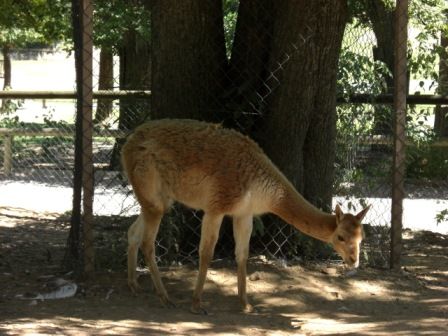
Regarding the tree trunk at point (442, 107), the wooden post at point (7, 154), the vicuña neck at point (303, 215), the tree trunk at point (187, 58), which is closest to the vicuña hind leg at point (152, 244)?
the vicuña neck at point (303, 215)

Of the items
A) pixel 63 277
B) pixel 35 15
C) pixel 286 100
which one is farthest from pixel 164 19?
pixel 35 15

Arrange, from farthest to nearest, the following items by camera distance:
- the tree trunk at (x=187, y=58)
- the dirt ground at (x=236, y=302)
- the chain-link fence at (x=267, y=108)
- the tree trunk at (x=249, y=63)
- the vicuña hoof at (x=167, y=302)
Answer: the tree trunk at (x=249, y=63) < the tree trunk at (x=187, y=58) < the chain-link fence at (x=267, y=108) < the vicuña hoof at (x=167, y=302) < the dirt ground at (x=236, y=302)

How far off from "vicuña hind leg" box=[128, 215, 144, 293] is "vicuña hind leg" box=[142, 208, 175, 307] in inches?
6.5

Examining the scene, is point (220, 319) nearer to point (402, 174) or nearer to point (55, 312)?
point (55, 312)

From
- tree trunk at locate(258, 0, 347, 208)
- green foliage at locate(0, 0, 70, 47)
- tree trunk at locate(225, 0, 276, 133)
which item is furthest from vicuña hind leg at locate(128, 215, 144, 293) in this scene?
green foliage at locate(0, 0, 70, 47)

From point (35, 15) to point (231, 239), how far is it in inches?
245

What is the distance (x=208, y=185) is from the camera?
6.35m

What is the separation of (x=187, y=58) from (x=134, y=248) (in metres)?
1.86

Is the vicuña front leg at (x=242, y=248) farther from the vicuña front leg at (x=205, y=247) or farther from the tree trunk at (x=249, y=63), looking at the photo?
the tree trunk at (x=249, y=63)

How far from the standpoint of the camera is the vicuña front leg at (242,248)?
6438 millimetres

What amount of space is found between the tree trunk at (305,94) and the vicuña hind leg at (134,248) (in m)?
1.53

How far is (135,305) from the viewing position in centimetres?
642

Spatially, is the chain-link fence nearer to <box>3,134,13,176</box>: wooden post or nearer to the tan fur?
the tan fur

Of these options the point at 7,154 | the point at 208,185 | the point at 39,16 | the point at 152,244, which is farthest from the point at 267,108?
the point at 7,154
